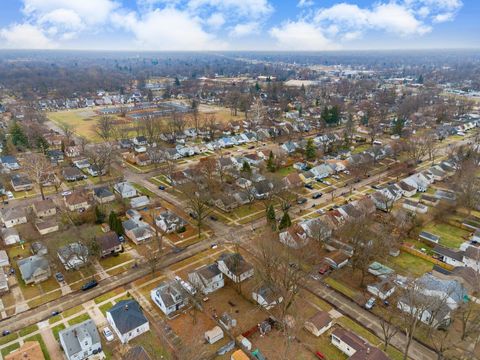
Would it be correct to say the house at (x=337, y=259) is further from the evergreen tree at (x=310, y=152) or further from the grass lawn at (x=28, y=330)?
the evergreen tree at (x=310, y=152)

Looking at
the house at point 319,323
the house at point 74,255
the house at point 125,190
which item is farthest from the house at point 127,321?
the house at point 125,190

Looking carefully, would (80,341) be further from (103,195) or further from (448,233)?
(448,233)

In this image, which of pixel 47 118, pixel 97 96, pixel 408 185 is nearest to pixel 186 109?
pixel 47 118

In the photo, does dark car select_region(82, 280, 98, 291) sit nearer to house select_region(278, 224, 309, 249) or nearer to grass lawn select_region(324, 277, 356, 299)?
house select_region(278, 224, 309, 249)

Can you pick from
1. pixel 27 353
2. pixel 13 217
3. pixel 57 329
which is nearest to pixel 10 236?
pixel 13 217

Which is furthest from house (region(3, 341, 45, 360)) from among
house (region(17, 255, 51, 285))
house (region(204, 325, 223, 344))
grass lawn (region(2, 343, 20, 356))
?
house (region(204, 325, 223, 344))

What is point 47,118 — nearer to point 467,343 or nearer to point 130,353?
point 130,353
